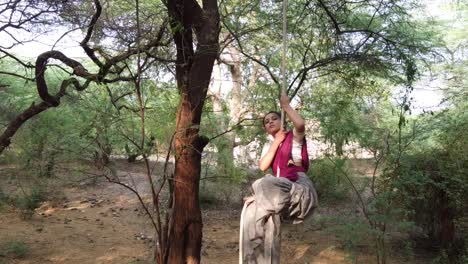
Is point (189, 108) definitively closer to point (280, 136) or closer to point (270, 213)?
point (280, 136)

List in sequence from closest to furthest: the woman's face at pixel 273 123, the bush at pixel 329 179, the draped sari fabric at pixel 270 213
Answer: the draped sari fabric at pixel 270 213
the woman's face at pixel 273 123
the bush at pixel 329 179

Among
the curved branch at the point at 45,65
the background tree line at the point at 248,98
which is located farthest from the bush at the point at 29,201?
the curved branch at the point at 45,65

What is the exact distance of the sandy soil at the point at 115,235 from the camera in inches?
204

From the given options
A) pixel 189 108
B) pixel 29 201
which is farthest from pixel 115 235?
pixel 189 108

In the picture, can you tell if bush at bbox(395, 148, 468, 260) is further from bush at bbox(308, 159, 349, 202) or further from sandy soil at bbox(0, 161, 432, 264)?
bush at bbox(308, 159, 349, 202)

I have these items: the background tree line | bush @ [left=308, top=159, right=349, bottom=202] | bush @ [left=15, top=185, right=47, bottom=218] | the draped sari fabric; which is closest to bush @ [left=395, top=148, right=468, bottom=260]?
the background tree line

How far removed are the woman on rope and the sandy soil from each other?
2831mm

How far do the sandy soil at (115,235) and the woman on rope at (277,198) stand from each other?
2831 millimetres

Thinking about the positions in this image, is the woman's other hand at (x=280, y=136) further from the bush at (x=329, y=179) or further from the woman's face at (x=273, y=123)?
the bush at (x=329, y=179)

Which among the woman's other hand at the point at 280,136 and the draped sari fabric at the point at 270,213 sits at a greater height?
the woman's other hand at the point at 280,136

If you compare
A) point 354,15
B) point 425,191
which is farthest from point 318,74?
point 425,191

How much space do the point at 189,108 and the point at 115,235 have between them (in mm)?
3538

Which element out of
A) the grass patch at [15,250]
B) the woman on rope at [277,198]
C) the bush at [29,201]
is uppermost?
the woman on rope at [277,198]

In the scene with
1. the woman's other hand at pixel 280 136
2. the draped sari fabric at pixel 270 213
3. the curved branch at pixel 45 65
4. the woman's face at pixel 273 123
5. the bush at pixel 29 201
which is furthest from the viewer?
the bush at pixel 29 201
